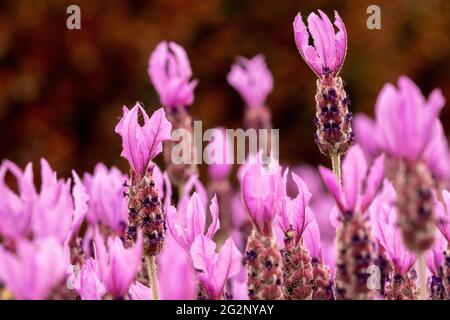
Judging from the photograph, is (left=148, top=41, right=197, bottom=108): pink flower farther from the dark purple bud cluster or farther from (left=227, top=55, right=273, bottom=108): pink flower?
(left=227, top=55, right=273, bottom=108): pink flower

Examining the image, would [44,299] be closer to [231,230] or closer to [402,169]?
[402,169]

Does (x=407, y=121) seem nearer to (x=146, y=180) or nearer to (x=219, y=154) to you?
(x=146, y=180)

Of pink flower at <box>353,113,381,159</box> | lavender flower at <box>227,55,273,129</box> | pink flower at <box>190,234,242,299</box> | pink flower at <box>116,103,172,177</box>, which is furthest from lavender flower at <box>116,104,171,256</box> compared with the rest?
pink flower at <box>353,113,381,159</box>

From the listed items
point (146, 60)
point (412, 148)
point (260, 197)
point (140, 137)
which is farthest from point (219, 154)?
point (146, 60)

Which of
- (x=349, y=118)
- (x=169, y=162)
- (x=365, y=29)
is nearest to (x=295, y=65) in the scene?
(x=365, y=29)

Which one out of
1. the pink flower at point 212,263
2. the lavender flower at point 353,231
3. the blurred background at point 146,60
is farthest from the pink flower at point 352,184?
the blurred background at point 146,60
